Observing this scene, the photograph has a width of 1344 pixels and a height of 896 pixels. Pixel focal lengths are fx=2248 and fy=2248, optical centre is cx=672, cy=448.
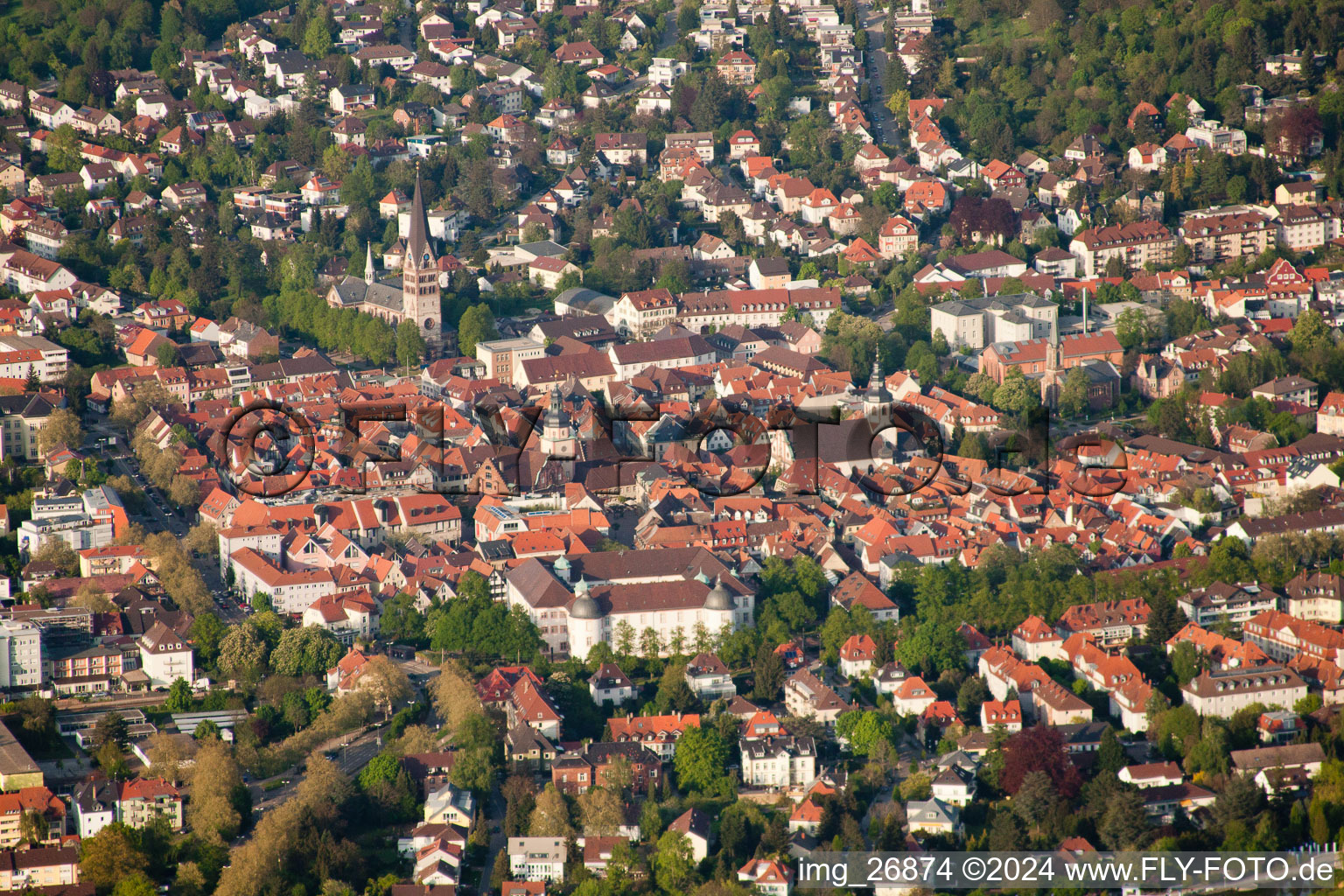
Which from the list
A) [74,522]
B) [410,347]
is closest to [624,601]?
[74,522]

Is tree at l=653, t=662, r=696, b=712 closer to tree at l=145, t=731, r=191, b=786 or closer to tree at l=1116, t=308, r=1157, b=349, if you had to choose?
tree at l=145, t=731, r=191, b=786

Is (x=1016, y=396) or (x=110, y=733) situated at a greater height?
(x=1016, y=396)

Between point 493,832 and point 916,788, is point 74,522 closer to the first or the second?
point 493,832

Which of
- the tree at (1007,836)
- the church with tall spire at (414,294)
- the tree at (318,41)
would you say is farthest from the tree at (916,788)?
the tree at (318,41)

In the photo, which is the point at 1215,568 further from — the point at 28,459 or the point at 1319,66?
the point at 1319,66

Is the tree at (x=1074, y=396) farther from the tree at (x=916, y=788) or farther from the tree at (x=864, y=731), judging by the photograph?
the tree at (x=916, y=788)

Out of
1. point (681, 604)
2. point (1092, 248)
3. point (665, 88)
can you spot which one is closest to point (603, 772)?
point (681, 604)

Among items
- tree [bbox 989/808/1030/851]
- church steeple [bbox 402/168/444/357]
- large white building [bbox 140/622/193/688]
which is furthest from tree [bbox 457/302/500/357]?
tree [bbox 989/808/1030/851]
